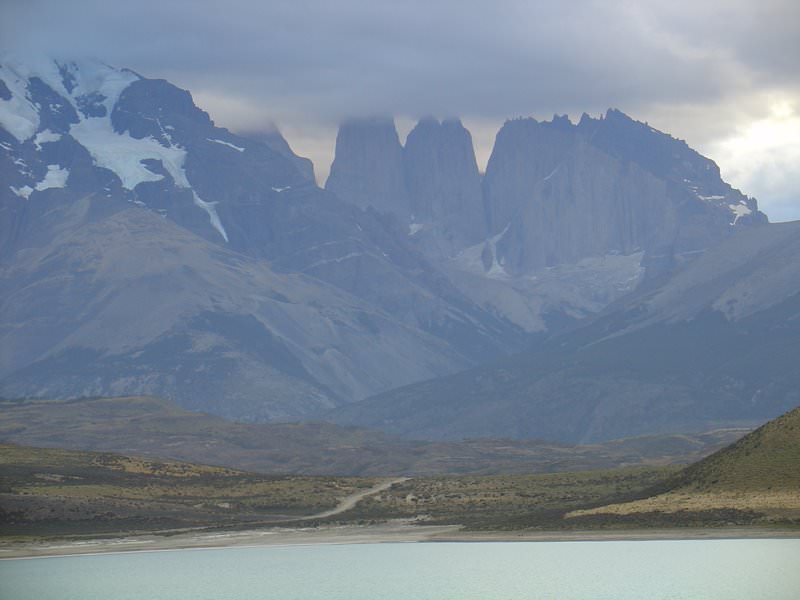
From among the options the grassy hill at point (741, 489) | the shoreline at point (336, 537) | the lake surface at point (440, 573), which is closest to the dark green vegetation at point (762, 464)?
the grassy hill at point (741, 489)

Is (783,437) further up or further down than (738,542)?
further up

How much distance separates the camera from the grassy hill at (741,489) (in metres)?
154

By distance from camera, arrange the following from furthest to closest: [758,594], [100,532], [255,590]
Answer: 1. [100,532]
2. [255,590]
3. [758,594]

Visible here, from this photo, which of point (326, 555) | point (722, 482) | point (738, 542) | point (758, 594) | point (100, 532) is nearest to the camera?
point (758, 594)

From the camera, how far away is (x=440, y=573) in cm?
13325

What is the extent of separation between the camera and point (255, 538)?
178 meters

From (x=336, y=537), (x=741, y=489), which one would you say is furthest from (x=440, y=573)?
(x=336, y=537)

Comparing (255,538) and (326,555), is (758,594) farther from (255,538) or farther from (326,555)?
(255,538)

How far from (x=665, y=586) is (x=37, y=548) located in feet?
257

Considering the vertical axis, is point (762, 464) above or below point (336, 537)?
above

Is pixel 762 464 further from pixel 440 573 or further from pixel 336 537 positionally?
pixel 336 537

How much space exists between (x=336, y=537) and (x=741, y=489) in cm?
4370

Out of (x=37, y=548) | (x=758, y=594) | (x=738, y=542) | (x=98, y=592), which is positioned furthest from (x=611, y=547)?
(x=37, y=548)

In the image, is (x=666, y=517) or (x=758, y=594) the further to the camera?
(x=666, y=517)
